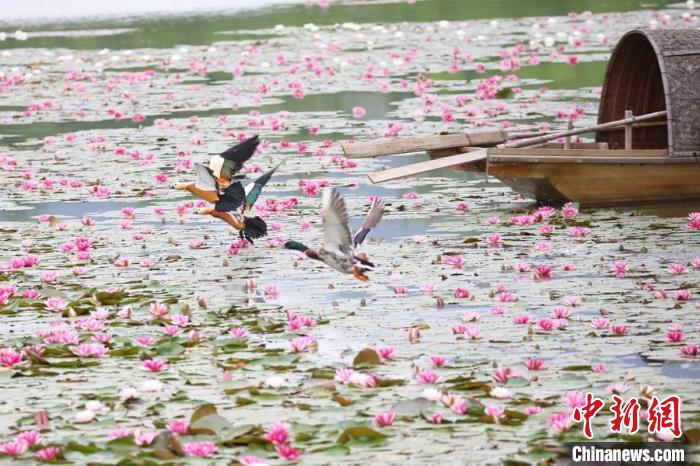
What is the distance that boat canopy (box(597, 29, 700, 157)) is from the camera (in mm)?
10680

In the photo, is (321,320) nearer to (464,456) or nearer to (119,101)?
(464,456)

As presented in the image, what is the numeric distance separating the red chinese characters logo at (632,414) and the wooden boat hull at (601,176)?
4.91 metres

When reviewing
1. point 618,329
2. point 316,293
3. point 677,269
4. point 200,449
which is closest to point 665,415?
point 618,329

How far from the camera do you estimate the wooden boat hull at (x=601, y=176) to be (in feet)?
34.9

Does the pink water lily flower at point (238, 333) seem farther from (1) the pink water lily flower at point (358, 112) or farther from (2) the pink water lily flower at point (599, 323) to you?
(1) the pink water lily flower at point (358, 112)

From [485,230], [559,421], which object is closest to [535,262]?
[485,230]

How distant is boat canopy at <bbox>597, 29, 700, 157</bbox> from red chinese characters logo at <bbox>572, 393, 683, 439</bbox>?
17.0ft

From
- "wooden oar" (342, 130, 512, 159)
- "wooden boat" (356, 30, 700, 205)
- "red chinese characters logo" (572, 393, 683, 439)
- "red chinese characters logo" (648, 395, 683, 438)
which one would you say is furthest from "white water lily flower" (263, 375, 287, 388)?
"wooden oar" (342, 130, 512, 159)

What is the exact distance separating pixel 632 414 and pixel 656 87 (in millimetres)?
7417

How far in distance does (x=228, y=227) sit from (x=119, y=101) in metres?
9.87

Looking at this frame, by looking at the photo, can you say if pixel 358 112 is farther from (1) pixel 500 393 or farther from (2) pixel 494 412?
(2) pixel 494 412

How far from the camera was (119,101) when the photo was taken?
20047 millimetres

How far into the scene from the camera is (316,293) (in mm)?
8344

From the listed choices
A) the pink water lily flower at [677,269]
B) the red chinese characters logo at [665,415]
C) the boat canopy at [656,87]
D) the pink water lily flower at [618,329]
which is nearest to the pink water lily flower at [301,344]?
the pink water lily flower at [618,329]
